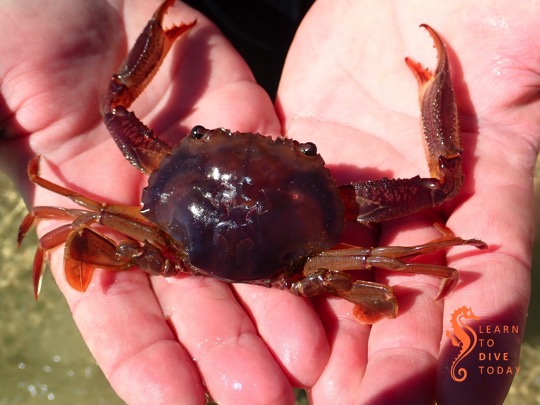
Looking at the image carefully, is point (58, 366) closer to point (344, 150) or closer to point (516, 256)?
point (344, 150)

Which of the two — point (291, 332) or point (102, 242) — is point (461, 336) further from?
point (102, 242)

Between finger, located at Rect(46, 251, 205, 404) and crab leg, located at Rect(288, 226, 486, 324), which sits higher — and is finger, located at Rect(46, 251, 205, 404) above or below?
below

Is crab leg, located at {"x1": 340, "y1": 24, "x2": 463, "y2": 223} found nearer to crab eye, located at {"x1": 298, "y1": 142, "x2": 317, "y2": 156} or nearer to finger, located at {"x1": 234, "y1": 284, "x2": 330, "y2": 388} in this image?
crab eye, located at {"x1": 298, "y1": 142, "x2": 317, "y2": 156}

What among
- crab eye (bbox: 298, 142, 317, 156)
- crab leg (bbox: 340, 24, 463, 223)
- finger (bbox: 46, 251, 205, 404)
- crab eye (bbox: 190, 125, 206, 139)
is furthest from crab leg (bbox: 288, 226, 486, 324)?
crab eye (bbox: 190, 125, 206, 139)

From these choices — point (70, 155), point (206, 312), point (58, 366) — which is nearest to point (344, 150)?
point (206, 312)

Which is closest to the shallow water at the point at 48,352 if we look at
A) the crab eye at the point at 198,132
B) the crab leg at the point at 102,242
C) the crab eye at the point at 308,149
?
the crab leg at the point at 102,242

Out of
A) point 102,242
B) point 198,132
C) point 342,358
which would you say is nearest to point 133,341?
point 102,242

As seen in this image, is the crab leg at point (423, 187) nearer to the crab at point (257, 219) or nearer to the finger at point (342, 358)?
the crab at point (257, 219)
